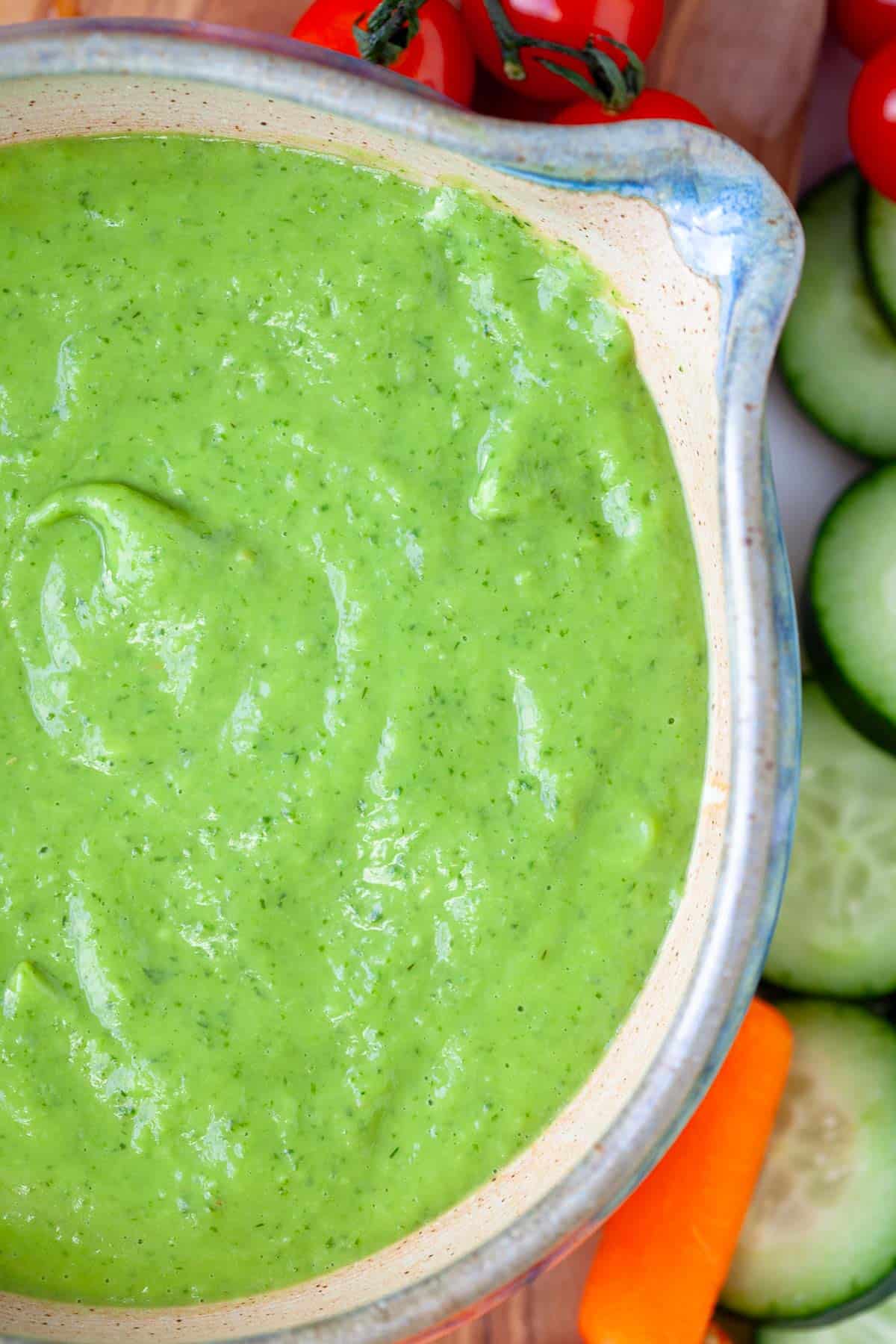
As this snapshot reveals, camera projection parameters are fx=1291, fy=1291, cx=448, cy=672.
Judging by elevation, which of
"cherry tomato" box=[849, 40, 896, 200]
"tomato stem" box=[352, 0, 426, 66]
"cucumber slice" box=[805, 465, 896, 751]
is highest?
"cherry tomato" box=[849, 40, 896, 200]

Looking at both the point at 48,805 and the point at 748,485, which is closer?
the point at 748,485

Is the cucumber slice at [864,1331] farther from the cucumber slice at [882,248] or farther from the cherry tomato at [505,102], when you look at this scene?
the cherry tomato at [505,102]

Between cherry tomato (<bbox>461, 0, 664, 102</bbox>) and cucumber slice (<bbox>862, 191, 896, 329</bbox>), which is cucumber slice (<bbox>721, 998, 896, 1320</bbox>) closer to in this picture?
cucumber slice (<bbox>862, 191, 896, 329</bbox>)

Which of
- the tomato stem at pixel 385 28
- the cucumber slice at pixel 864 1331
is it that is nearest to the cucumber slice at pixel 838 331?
the tomato stem at pixel 385 28

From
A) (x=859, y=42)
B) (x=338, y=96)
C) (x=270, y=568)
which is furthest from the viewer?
(x=859, y=42)

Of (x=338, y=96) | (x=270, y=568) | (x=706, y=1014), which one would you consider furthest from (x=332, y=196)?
(x=706, y=1014)

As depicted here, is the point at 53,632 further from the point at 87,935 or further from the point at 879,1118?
the point at 879,1118

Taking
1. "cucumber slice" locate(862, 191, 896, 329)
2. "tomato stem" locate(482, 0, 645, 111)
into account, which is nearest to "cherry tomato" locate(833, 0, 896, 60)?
"cucumber slice" locate(862, 191, 896, 329)
